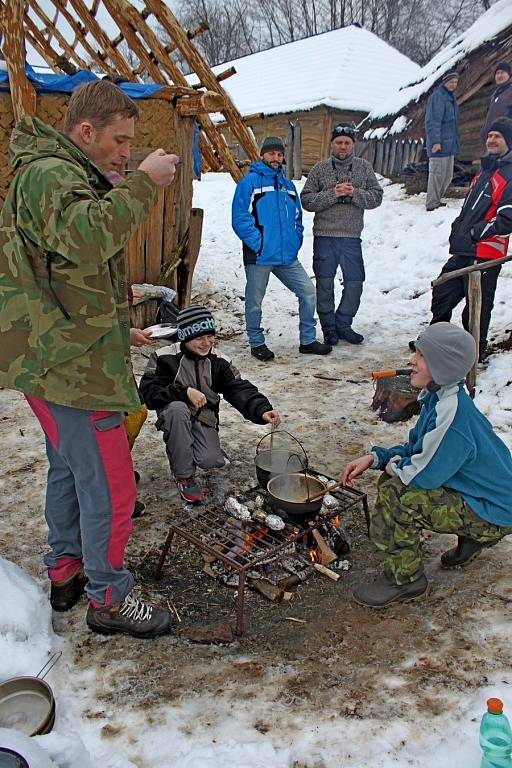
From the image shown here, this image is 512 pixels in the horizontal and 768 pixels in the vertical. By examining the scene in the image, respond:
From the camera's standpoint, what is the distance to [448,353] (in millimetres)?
2957

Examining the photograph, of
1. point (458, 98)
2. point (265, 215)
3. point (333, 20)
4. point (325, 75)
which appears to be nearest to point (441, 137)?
point (458, 98)

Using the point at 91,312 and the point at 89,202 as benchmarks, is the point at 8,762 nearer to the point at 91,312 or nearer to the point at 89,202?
the point at 91,312

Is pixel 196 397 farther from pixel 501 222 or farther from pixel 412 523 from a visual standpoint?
pixel 501 222

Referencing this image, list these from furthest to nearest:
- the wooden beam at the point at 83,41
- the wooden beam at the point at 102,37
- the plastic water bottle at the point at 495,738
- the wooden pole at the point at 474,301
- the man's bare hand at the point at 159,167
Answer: the wooden beam at the point at 83,41, the wooden beam at the point at 102,37, the wooden pole at the point at 474,301, the man's bare hand at the point at 159,167, the plastic water bottle at the point at 495,738

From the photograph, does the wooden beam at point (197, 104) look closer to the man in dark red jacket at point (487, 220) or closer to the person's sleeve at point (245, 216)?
the person's sleeve at point (245, 216)

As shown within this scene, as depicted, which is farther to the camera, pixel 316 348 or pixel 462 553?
pixel 316 348

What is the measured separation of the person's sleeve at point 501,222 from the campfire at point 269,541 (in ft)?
11.3

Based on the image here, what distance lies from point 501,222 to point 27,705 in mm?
5453

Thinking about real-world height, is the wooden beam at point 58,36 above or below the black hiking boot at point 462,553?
above

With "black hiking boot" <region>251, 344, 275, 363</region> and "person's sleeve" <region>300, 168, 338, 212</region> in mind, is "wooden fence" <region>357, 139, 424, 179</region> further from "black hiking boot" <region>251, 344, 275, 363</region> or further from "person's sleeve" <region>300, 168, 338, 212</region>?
"black hiking boot" <region>251, 344, 275, 363</region>

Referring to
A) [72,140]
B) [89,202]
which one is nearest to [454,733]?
[89,202]

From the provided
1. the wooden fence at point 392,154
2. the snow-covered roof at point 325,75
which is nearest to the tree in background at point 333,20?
the snow-covered roof at point 325,75

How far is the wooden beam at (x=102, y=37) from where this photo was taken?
36.7 feet

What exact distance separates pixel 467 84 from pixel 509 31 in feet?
4.37
